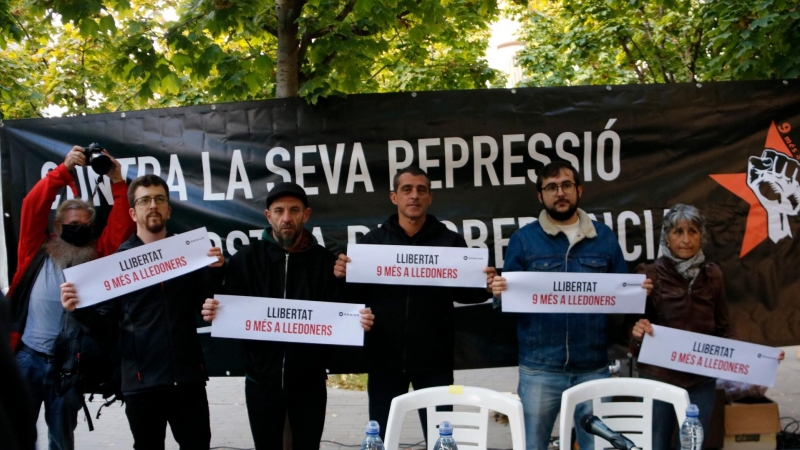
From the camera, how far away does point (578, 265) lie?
169 inches

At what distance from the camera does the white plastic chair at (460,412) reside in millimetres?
3473

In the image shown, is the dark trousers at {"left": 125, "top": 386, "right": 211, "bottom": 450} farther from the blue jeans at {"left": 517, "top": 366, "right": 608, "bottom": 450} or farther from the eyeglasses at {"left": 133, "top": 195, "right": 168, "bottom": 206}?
the blue jeans at {"left": 517, "top": 366, "right": 608, "bottom": 450}

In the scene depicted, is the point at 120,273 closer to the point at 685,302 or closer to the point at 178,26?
the point at 178,26

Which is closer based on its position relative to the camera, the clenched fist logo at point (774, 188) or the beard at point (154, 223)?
the beard at point (154, 223)

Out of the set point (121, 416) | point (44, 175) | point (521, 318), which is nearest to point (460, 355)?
point (521, 318)

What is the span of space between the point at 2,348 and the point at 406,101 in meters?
4.18

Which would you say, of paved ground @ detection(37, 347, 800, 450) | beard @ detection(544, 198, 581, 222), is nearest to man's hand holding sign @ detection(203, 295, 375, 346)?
beard @ detection(544, 198, 581, 222)

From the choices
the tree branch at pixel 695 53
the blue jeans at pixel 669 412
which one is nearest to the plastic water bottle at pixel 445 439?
the blue jeans at pixel 669 412

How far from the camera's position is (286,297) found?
14.0 feet

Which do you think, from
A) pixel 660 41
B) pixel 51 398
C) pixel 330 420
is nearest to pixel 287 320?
pixel 51 398

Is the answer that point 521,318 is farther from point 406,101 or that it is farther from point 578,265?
point 406,101

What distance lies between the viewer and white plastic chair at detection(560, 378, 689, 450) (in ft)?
11.9

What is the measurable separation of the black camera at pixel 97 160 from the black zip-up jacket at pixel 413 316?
1.88m

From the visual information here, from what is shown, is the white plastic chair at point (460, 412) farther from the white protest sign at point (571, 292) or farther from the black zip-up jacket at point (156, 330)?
the black zip-up jacket at point (156, 330)
